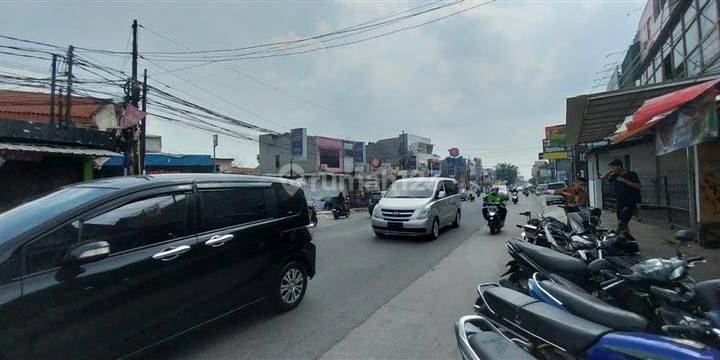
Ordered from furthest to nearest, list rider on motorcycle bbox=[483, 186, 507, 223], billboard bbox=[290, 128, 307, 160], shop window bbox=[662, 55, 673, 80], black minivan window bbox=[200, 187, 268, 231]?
billboard bbox=[290, 128, 307, 160] < shop window bbox=[662, 55, 673, 80] < rider on motorcycle bbox=[483, 186, 507, 223] < black minivan window bbox=[200, 187, 268, 231]

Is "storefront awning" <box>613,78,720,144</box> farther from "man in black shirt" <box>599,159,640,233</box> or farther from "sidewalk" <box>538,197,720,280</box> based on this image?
"man in black shirt" <box>599,159,640,233</box>

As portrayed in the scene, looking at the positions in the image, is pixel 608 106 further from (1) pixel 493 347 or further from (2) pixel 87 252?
(2) pixel 87 252

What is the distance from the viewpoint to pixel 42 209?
2.92 metres

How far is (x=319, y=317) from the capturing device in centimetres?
438

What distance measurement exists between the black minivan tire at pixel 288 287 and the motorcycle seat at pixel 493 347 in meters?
2.59

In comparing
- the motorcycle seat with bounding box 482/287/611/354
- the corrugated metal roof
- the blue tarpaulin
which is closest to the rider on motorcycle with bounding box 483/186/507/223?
the motorcycle seat with bounding box 482/287/611/354

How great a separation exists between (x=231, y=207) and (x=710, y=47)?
1292 cm

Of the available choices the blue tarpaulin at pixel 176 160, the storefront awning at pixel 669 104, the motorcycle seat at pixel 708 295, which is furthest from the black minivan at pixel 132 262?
the blue tarpaulin at pixel 176 160

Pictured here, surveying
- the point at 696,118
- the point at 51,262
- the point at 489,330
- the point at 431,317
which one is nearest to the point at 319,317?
the point at 431,317

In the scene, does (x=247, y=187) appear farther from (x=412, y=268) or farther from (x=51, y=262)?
(x=412, y=268)

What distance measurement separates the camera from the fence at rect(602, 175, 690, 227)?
10.4m

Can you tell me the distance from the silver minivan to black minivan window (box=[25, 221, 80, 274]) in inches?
302

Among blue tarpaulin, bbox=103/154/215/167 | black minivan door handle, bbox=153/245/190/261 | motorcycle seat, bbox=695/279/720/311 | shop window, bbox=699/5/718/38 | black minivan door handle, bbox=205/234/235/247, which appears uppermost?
shop window, bbox=699/5/718/38

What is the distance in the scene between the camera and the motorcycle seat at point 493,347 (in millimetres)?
2170
